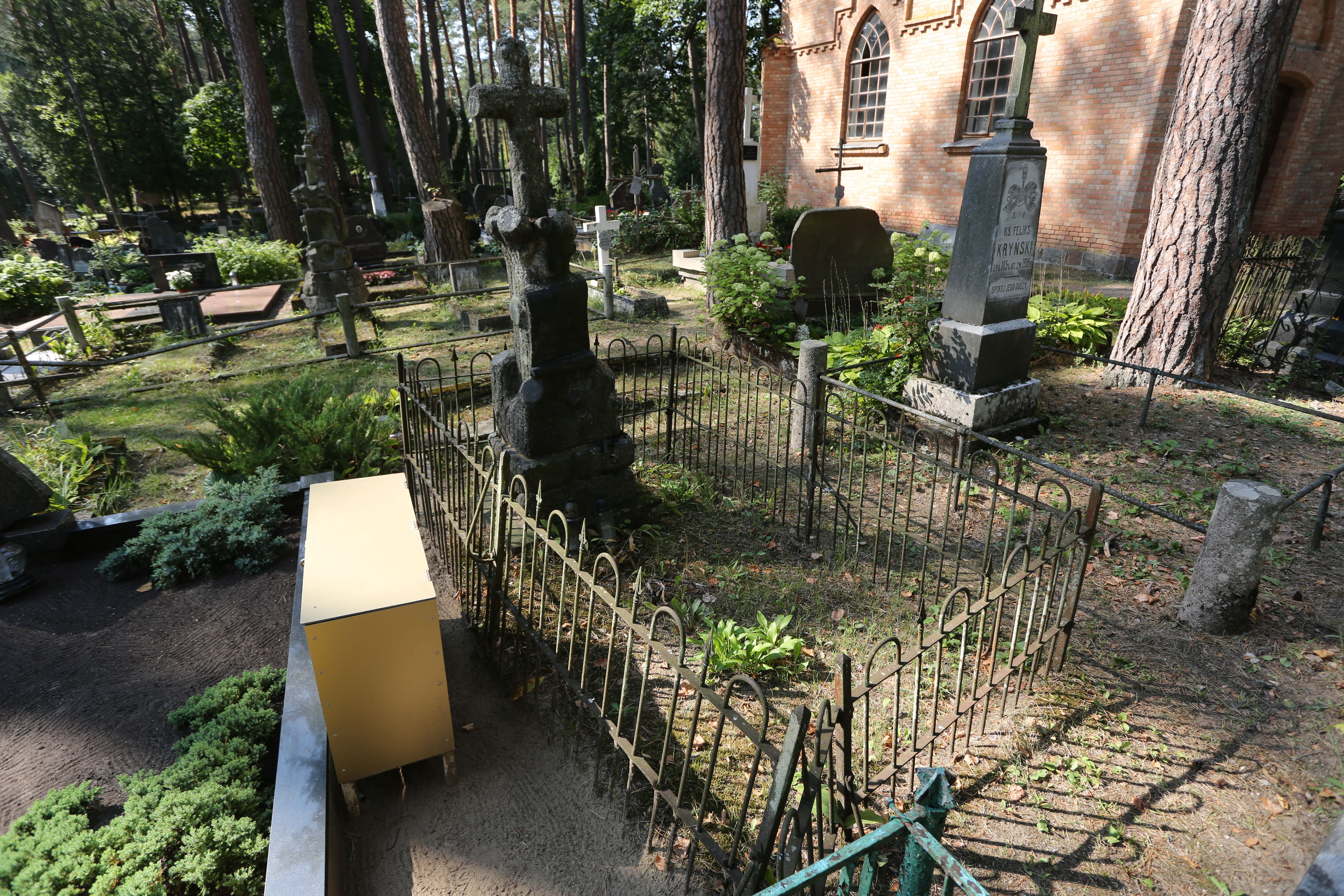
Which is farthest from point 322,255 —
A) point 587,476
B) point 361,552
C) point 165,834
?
point 165,834

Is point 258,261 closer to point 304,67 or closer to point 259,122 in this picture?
point 259,122

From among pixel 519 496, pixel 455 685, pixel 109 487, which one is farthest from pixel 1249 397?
pixel 109 487

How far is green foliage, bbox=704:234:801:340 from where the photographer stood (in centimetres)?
790

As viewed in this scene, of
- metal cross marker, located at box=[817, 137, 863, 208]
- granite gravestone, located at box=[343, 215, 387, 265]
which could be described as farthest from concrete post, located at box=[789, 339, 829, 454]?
granite gravestone, located at box=[343, 215, 387, 265]

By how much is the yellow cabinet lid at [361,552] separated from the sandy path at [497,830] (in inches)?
38.2

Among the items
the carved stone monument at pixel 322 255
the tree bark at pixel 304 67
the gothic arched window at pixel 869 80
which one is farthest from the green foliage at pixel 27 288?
the gothic arched window at pixel 869 80

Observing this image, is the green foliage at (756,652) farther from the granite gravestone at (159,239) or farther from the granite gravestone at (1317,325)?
the granite gravestone at (159,239)

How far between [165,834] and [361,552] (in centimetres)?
115

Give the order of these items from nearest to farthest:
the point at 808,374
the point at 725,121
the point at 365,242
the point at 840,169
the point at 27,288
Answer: the point at 808,374 < the point at 725,121 < the point at 27,288 < the point at 840,169 < the point at 365,242

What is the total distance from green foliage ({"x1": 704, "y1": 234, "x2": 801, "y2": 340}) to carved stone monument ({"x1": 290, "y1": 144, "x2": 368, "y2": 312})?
685 cm

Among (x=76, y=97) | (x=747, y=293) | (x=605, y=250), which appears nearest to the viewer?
(x=747, y=293)

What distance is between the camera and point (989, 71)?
13.8 meters

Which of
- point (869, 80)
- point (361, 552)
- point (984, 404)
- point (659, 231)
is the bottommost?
point (984, 404)

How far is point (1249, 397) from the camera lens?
5.47 m
